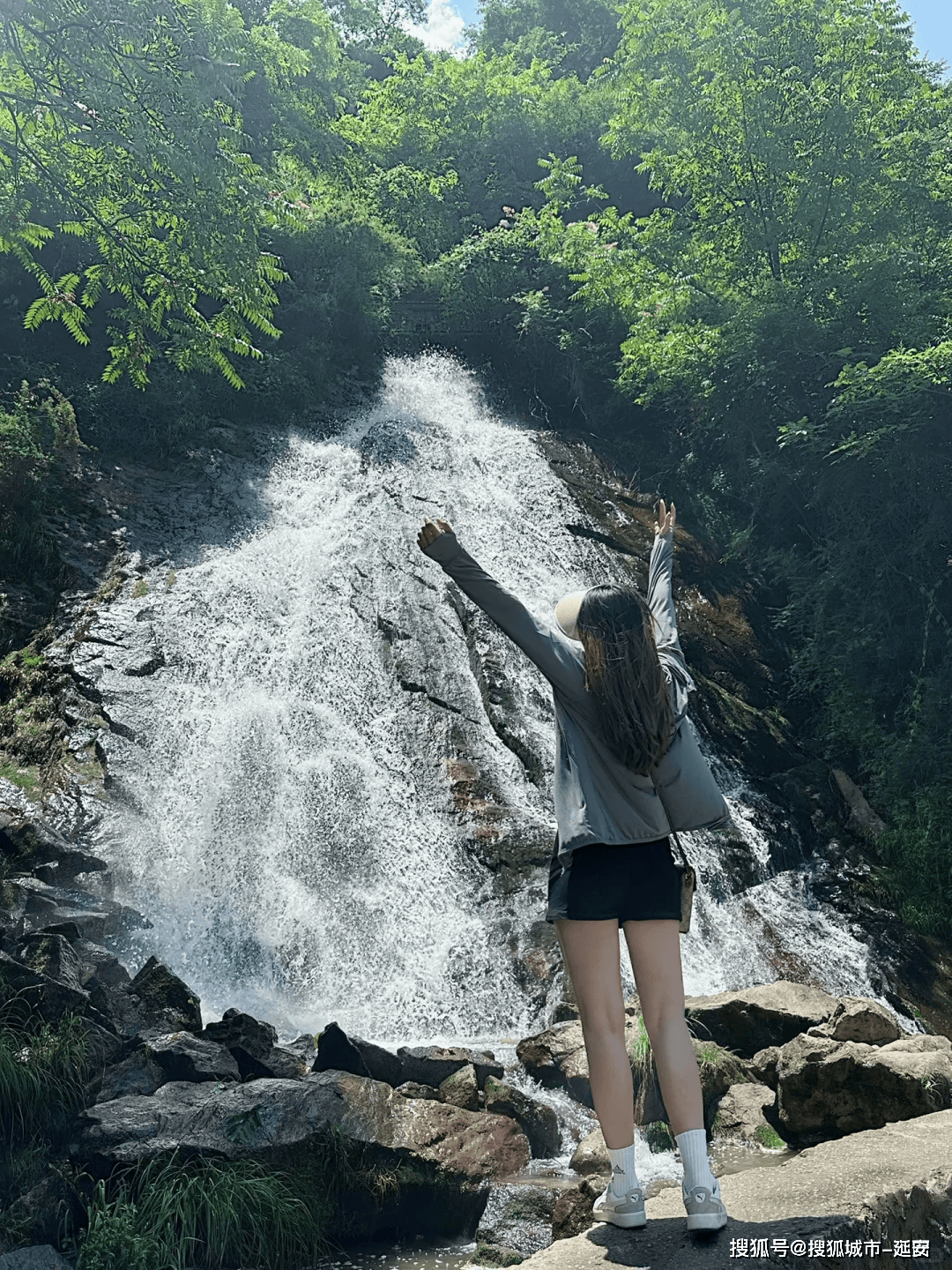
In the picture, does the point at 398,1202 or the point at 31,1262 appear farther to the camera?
the point at 398,1202

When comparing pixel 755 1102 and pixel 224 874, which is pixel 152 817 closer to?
pixel 224 874

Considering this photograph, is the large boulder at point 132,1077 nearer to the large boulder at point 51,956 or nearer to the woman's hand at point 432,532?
the large boulder at point 51,956

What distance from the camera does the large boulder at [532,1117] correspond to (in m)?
6.46

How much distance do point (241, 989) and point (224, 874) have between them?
1.38 m

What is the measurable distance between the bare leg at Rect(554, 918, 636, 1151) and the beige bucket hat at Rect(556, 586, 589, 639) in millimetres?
898

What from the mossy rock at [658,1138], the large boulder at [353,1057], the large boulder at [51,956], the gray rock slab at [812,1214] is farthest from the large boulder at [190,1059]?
the gray rock slab at [812,1214]

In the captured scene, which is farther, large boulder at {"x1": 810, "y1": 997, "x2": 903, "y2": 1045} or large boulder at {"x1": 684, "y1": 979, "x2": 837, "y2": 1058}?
large boulder at {"x1": 684, "y1": 979, "x2": 837, "y2": 1058}

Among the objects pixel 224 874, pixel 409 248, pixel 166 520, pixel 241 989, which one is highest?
pixel 409 248

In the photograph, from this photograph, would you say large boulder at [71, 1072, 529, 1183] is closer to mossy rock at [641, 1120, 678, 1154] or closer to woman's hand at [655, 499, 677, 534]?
mossy rock at [641, 1120, 678, 1154]

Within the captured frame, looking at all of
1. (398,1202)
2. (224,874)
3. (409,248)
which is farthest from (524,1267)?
(409,248)

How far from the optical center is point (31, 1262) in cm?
455

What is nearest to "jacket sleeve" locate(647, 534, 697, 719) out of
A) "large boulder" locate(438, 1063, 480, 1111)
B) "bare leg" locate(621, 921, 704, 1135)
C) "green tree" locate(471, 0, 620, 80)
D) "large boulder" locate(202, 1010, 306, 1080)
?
"bare leg" locate(621, 921, 704, 1135)

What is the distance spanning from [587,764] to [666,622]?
67cm

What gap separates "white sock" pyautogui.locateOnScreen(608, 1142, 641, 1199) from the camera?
304 centimetres
